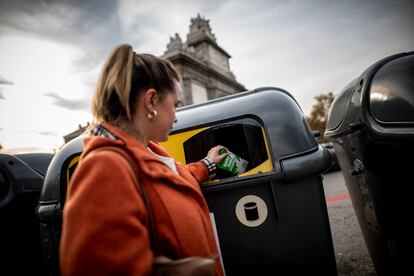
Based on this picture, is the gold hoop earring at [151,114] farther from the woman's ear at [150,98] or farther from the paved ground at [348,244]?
the paved ground at [348,244]

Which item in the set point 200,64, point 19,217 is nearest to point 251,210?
point 19,217

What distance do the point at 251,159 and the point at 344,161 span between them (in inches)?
40.2

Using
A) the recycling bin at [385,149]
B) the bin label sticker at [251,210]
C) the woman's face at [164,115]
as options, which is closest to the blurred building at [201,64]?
the recycling bin at [385,149]

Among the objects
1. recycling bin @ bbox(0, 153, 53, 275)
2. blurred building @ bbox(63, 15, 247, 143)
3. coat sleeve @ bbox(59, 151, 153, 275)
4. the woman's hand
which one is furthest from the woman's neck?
blurred building @ bbox(63, 15, 247, 143)

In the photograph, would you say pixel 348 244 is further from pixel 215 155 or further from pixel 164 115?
pixel 164 115

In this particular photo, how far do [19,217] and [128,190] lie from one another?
2.13m

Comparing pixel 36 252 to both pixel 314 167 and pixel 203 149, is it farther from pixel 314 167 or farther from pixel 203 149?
pixel 314 167

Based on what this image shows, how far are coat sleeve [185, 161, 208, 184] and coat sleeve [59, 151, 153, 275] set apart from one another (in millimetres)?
579

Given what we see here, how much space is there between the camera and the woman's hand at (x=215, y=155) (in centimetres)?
148

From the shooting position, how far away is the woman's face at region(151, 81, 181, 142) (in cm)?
107

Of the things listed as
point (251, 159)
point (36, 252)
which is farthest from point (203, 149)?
point (36, 252)

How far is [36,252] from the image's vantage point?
2.34m

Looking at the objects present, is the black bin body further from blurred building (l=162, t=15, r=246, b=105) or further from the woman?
blurred building (l=162, t=15, r=246, b=105)

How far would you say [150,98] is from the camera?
1.02m
